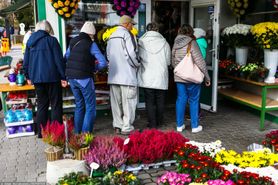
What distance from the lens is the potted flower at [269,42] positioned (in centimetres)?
566

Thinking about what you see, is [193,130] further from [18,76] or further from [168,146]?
[18,76]

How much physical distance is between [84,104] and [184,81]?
159 centimetres

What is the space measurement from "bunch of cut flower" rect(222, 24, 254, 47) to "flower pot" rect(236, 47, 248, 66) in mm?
78

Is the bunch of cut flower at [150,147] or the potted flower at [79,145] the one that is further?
the bunch of cut flower at [150,147]

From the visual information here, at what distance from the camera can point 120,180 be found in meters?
3.46

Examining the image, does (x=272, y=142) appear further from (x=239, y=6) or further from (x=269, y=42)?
(x=239, y=6)

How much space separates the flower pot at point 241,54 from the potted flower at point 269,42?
2.44 ft

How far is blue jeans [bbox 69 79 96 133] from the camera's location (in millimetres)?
4977

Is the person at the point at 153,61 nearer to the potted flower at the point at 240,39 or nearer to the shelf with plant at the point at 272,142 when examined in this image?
the potted flower at the point at 240,39

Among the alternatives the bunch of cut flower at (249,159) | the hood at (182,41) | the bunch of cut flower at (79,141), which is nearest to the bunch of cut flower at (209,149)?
the bunch of cut flower at (249,159)

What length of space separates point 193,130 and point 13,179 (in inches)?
114

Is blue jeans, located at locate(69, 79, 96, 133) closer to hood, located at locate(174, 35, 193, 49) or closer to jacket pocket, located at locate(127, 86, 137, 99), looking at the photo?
jacket pocket, located at locate(127, 86, 137, 99)

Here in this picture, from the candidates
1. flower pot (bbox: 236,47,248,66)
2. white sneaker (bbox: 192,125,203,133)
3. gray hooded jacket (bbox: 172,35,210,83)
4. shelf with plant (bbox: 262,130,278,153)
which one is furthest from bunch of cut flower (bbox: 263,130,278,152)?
flower pot (bbox: 236,47,248,66)

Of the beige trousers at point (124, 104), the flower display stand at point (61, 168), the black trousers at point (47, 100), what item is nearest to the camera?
the flower display stand at point (61, 168)
